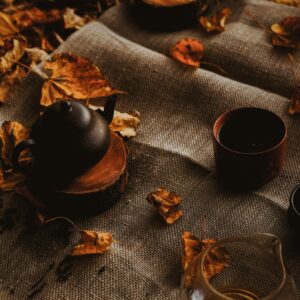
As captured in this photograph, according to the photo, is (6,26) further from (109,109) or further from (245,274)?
(245,274)

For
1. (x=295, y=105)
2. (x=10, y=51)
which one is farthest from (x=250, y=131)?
(x=10, y=51)

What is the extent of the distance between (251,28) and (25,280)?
826mm

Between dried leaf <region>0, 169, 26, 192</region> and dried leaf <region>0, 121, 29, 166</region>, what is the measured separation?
3cm

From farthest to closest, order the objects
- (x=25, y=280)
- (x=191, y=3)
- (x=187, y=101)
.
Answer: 1. (x=191, y=3)
2. (x=187, y=101)
3. (x=25, y=280)

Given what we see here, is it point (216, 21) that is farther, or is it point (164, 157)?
point (216, 21)

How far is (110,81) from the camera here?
52.1 inches

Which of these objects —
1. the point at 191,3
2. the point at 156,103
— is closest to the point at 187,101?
the point at 156,103

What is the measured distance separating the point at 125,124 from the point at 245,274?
1.51 ft

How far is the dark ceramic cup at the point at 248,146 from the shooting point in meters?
1.02

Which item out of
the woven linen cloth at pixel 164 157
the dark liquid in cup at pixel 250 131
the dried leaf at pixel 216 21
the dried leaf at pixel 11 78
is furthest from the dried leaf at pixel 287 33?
the dried leaf at pixel 11 78

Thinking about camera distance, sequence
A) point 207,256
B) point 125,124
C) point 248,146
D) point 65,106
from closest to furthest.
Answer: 1. point 207,256
2. point 65,106
3. point 248,146
4. point 125,124

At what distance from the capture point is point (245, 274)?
0.91 m

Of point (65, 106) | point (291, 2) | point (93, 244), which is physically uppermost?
point (65, 106)

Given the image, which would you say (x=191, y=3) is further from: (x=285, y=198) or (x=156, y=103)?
(x=285, y=198)
